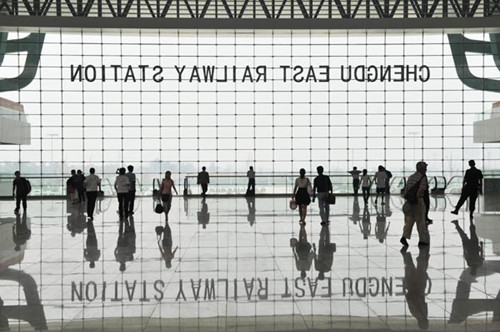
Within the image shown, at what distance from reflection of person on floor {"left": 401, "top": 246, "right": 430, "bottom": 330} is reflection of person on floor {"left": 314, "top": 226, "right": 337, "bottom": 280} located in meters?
0.96

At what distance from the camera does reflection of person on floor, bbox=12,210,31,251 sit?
11.8m

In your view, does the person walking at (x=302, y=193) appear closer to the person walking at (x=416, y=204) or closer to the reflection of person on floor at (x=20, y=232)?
the person walking at (x=416, y=204)

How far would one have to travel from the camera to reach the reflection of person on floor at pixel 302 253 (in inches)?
336

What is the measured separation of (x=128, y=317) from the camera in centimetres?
591

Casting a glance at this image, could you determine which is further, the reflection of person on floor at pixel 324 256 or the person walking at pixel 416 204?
the person walking at pixel 416 204

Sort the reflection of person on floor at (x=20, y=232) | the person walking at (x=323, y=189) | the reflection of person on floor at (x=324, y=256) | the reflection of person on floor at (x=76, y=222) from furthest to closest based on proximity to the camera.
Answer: the person walking at (x=323, y=189)
the reflection of person on floor at (x=76, y=222)
the reflection of person on floor at (x=20, y=232)
the reflection of person on floor at (x=324, y=256)

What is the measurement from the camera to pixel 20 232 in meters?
13.8

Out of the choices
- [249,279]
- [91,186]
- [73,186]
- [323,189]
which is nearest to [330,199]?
[323,189]

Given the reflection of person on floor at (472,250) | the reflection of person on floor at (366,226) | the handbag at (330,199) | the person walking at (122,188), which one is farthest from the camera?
the person walking at (122,188)

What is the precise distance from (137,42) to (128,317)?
29.3 meters

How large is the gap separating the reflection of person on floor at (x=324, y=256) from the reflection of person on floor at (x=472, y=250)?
173 centimetres

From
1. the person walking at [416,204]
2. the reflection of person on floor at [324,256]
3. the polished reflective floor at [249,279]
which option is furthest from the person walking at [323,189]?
the person walking at [416,204]

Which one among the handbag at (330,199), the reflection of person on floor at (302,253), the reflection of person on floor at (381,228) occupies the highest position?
the handbag at (330,199)

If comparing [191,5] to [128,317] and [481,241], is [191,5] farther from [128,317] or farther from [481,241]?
[128,317]
